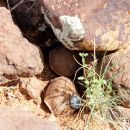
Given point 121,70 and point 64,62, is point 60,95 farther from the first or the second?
point 121,70

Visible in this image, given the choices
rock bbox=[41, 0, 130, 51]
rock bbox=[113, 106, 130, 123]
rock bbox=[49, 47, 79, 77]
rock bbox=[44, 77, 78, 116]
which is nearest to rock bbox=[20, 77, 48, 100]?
rock bbox=[44, 77, 78, 116]

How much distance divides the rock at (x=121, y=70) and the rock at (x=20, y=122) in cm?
67

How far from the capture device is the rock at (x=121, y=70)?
9.09ft

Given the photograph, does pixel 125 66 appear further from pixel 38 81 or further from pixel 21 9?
pixel 21 9

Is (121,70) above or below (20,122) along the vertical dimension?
below

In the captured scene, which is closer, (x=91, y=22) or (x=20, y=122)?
(x=20, y=122)

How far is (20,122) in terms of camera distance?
7.41ft

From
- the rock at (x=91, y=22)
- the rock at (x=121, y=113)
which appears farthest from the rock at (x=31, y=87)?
the rock at (x=121, y=113)

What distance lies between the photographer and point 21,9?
10.2ft

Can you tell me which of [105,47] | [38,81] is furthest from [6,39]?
[105,47]

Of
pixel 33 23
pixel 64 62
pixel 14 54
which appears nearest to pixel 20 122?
pixel 14 54

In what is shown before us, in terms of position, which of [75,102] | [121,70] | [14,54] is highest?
[14,54]

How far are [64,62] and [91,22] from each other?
1.33ft

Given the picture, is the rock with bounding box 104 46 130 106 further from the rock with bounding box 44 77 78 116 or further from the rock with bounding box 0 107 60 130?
the rock with bounding box 0 107 60 130
